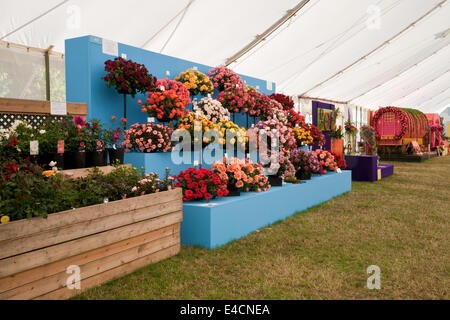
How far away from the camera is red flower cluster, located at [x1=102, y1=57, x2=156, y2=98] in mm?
4293

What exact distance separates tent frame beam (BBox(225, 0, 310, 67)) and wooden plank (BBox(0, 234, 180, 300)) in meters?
6.04

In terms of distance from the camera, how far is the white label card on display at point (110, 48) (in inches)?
180

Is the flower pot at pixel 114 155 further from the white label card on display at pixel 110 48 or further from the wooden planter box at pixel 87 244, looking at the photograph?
the white label card on display at pixel 110 48

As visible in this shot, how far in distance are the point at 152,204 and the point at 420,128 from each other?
587 inches

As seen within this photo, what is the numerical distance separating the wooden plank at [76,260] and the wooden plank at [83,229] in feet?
0.44

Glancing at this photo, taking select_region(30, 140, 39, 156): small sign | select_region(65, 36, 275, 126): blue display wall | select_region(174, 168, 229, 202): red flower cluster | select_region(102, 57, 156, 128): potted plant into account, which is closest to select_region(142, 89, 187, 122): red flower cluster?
select_region(102, 57, 156, 128): potted plant

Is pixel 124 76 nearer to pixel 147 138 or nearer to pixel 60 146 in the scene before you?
pixel 147 138

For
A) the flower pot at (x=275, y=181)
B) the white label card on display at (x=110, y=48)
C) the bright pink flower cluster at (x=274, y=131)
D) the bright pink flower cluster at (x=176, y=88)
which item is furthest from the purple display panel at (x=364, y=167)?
the white label card on display at (x=110, y=48)

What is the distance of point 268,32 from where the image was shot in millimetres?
8336

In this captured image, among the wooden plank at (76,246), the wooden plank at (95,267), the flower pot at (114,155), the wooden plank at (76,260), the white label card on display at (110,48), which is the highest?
the white label card on display at (110,48)

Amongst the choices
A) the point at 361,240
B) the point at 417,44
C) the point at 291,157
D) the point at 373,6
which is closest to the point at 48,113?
the point at 361,240

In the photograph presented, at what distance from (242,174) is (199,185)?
2.17 feet

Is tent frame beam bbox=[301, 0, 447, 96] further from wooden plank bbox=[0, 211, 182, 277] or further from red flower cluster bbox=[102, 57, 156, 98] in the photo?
wooden plank bbox=[0, 211, 182, 277]

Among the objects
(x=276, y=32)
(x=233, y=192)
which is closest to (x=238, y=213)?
(x=233, y=192)
